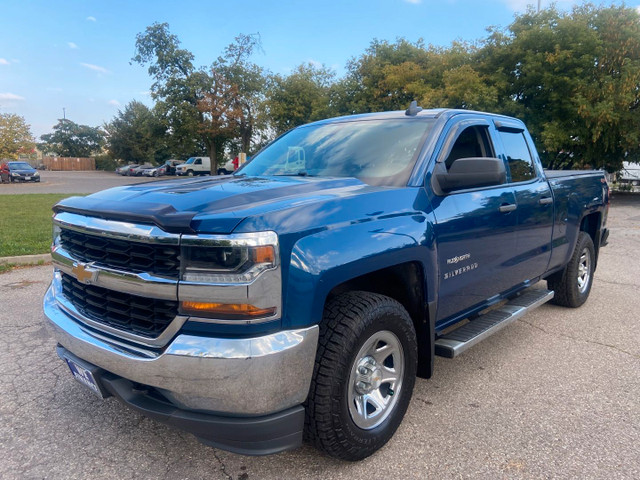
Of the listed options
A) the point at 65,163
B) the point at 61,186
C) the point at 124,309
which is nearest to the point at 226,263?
the point at 124,309

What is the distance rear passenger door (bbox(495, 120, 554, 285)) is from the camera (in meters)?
3.81

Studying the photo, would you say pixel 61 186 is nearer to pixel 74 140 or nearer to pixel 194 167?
pixel 194 167

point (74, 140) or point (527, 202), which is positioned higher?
point (74, 140)

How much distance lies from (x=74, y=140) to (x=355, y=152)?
288ft

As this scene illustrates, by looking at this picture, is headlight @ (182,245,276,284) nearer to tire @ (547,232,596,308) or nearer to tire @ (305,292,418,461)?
tire @ (305,292,418,461)

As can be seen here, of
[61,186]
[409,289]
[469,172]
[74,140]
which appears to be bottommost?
[409,289]

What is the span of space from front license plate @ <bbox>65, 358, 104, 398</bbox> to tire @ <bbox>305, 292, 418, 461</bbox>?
109 cm

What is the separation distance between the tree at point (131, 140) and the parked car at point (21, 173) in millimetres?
31416

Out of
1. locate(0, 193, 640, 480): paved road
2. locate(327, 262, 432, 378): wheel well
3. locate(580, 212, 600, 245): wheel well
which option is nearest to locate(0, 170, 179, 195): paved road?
locate(0, 193, 640, 480): paved road

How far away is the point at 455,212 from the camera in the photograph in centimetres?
303

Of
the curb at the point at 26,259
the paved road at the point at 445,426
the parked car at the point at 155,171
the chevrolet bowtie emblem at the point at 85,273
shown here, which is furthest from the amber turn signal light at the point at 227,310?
the parked car at the point at 155,171

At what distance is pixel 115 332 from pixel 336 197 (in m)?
1.30

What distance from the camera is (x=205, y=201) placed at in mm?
2295

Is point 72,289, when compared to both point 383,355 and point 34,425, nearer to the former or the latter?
point 34,425
